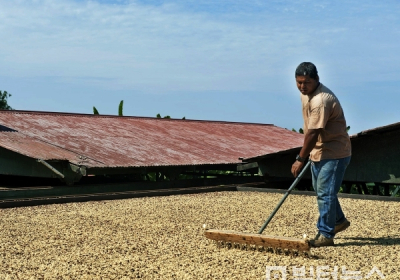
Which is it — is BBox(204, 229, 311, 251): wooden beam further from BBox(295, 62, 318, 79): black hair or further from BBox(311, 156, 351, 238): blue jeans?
BBox(295, 62, 318, 79): black hair

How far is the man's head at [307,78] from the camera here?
623 centimetres

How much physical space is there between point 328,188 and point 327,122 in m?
0.70

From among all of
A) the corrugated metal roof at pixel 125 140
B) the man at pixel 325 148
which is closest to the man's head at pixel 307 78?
the man at pixel 325 148

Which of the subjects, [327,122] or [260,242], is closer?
[260,242]

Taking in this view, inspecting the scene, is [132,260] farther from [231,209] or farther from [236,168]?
[236,168]

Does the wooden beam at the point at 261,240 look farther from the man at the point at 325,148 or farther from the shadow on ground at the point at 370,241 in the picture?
the shadow on ground at the point at 370,241

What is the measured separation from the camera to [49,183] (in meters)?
15.0

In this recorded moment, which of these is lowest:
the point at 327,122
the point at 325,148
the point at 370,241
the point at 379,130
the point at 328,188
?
the point at 370,241

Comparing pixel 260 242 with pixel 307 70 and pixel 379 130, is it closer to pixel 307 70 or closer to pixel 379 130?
pixel 307 70

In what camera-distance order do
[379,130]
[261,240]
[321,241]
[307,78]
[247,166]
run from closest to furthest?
[261,240] < [307,78] < [321,241] < [379,130] < [247,166]

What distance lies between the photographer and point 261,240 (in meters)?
5.98

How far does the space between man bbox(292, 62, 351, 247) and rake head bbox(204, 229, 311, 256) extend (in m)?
0.62

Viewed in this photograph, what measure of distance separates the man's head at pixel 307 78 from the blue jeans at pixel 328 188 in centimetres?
79

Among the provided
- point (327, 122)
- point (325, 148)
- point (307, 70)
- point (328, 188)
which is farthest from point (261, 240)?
point (307, 70)
